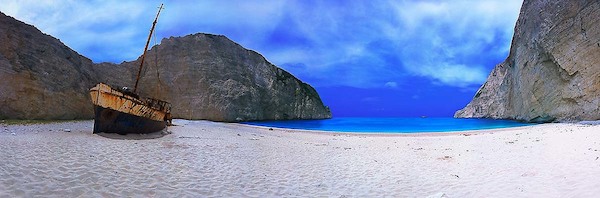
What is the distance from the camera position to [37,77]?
27.4 meters

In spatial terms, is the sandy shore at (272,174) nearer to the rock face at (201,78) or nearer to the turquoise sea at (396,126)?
the turquoise sea at (396,126)

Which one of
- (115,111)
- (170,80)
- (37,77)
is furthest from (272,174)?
(170,80)

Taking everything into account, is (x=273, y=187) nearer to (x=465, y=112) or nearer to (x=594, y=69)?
(x=594, y=69)

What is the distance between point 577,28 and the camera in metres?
34.9

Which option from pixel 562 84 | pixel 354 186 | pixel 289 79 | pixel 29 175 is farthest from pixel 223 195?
pixel 289 79

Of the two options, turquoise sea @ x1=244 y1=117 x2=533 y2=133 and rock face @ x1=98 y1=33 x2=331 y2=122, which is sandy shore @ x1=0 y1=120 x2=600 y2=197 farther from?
rock face @ x1=98 y1=33 x2=331 y2=122

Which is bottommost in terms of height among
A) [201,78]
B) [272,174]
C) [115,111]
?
[272,174]

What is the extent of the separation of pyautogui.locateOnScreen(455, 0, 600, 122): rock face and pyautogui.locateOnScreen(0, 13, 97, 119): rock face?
5406cm

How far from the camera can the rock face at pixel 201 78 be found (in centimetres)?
4994

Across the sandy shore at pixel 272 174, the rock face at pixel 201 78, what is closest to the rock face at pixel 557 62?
the sandy shore at pixel 272 174

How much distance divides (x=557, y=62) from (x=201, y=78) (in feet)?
161

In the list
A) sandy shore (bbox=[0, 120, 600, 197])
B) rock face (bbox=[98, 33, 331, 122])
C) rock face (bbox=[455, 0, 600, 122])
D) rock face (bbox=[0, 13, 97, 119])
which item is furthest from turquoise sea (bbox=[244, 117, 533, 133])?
sandy shore (bbox=[0, 120, 600, 197])

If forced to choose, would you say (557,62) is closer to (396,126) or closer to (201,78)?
(396,126)

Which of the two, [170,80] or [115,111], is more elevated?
[170,80]
